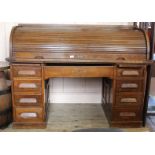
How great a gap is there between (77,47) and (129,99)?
32.8 inches

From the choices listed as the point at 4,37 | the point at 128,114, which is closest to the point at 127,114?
the point at 128,114

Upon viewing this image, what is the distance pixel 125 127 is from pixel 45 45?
133 centimetres

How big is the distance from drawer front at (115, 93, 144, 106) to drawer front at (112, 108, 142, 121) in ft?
0.25

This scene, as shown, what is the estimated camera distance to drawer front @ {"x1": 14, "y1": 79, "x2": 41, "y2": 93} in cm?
230

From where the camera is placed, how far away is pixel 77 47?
2.33 metres

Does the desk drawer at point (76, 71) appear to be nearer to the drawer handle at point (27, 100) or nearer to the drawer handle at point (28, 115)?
the drawer handle at point (27, 100)

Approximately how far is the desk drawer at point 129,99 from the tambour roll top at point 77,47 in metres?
0.39

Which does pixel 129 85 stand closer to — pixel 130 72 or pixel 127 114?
pixel 130 72

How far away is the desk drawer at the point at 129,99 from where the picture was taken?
2.40 m

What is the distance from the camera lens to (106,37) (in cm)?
239

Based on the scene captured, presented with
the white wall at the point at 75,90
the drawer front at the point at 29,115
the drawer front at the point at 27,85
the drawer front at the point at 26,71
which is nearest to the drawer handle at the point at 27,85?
the drawer front at the point at 27,85
